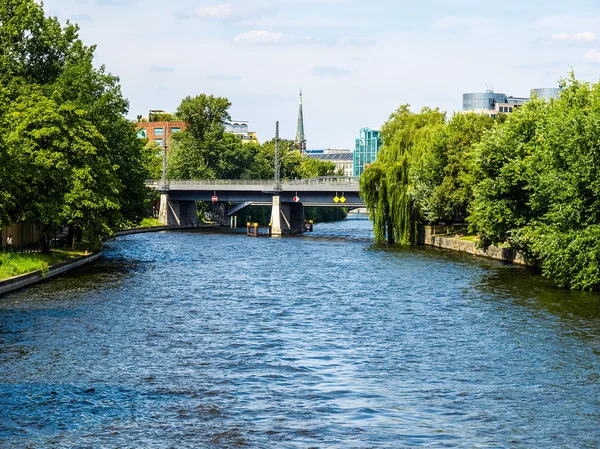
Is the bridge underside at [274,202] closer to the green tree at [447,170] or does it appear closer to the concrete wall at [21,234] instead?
the green tree at [447,170]

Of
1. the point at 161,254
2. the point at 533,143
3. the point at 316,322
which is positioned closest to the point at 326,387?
the point at 316,322

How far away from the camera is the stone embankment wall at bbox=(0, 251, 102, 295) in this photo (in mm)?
49031

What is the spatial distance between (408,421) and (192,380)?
25.9 ft

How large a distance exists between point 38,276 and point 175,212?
3294 inches

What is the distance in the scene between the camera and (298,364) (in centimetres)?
3309

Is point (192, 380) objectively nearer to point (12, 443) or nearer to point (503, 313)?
point (12, 443)

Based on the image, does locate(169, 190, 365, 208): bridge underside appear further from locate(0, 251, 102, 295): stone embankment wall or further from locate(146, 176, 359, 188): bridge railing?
locate(0, 251, 102, 295): stone embankment wall

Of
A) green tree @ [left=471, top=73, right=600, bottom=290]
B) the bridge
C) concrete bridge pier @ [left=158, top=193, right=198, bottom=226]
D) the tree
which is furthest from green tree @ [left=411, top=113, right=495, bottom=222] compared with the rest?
the tree

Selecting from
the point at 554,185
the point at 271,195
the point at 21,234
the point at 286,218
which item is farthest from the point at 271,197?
the point at 554,185

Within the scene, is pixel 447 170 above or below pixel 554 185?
above

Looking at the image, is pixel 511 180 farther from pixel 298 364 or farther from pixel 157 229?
pixel 157 229

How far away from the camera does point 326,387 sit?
29.6 m

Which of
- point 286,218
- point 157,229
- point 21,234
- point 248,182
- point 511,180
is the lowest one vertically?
point 157,229

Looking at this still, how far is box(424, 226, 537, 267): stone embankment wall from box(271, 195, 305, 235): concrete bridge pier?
109 ft
